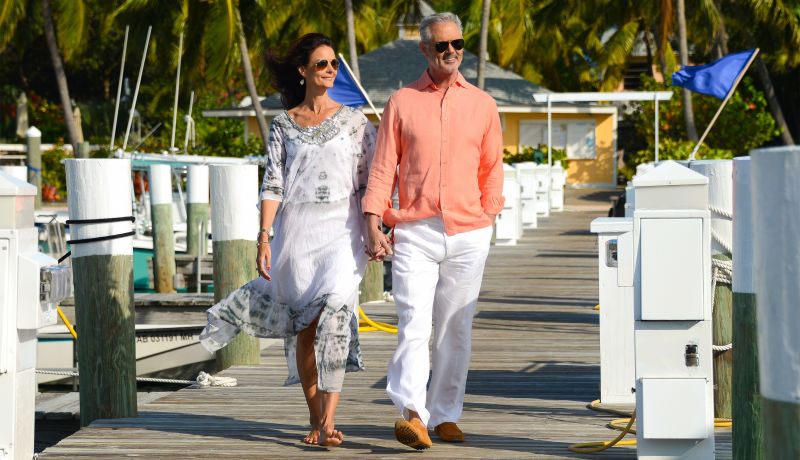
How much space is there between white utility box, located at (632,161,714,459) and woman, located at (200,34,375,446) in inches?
55.6

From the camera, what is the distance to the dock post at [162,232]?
19.8m

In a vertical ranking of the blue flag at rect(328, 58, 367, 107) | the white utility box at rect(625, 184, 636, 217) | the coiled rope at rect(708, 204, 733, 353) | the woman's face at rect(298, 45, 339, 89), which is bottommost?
the coiled rope at rect(708, 204, 733, 353)

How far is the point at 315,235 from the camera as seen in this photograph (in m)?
6.28

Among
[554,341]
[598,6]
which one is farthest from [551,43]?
[554,341]

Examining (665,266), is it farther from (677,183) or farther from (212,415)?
(212,415)

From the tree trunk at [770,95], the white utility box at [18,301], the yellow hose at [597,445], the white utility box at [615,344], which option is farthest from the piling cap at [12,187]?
the tree trunk at [770,95]

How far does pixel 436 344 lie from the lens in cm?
628

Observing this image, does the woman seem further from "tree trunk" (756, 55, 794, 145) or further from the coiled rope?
"tree trunk" (756, 55, 794, 145)

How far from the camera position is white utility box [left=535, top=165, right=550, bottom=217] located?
28312 millimetres

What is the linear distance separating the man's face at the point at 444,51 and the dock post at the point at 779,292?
3.04m

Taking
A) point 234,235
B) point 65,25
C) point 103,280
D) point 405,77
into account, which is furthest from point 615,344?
point 405,77

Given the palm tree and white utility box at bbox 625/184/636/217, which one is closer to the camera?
white utility box at bbox 625/184/636/217

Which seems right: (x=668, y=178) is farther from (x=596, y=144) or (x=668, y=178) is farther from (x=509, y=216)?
(x=596, y=144)

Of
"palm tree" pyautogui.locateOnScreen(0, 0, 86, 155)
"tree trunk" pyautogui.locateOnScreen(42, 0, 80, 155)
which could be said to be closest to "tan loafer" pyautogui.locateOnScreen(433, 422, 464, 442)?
"tree trunk" pyautogui.locateOnScreen(42, 0, 80, 155)
